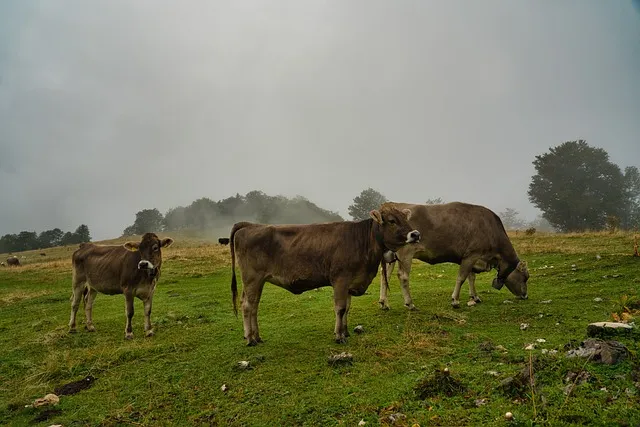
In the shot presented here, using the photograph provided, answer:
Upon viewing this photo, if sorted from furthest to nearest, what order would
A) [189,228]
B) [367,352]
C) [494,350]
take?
[189,228]
[367,352]
[494,350]

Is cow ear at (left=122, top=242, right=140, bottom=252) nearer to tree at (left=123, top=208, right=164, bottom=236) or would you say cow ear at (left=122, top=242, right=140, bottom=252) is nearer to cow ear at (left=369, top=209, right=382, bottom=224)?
cow ear at (left=369, top=209, right=382, bottom=224)

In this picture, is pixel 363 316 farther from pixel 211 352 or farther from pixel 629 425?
pixel 629 425

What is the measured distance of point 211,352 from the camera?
942cm

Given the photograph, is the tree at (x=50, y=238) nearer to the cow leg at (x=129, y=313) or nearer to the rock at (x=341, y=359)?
the cow leg at (x=129, y=313)

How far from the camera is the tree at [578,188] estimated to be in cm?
6119

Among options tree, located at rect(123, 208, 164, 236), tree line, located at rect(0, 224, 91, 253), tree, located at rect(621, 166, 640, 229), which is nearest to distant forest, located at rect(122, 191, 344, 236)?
tree, located at rect(123, 208, 164, 236)

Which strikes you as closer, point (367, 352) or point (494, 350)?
point (494, 350)

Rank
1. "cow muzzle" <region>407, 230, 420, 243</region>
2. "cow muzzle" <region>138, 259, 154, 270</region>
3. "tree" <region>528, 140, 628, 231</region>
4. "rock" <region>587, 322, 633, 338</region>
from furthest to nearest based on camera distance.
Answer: "tree" <region>528, 140, 628, 231</region> < "cow muzzle" <region>138, 259, 154, 270</region> < "cow muzzle" <region>407, 230, 420, 243</region> < "rock" <region>587, 322, 633, 338</region>

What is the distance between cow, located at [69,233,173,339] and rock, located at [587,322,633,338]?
33.5 feet

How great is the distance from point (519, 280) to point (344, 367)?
24.0ft

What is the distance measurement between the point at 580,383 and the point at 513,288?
7614 millimetres

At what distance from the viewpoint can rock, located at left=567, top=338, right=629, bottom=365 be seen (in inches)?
219

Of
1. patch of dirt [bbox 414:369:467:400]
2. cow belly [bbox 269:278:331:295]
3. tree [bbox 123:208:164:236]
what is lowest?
Result: patch of dirt [bbox 414:369:467:400]

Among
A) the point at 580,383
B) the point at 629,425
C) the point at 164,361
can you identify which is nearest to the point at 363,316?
the point at 164,361
